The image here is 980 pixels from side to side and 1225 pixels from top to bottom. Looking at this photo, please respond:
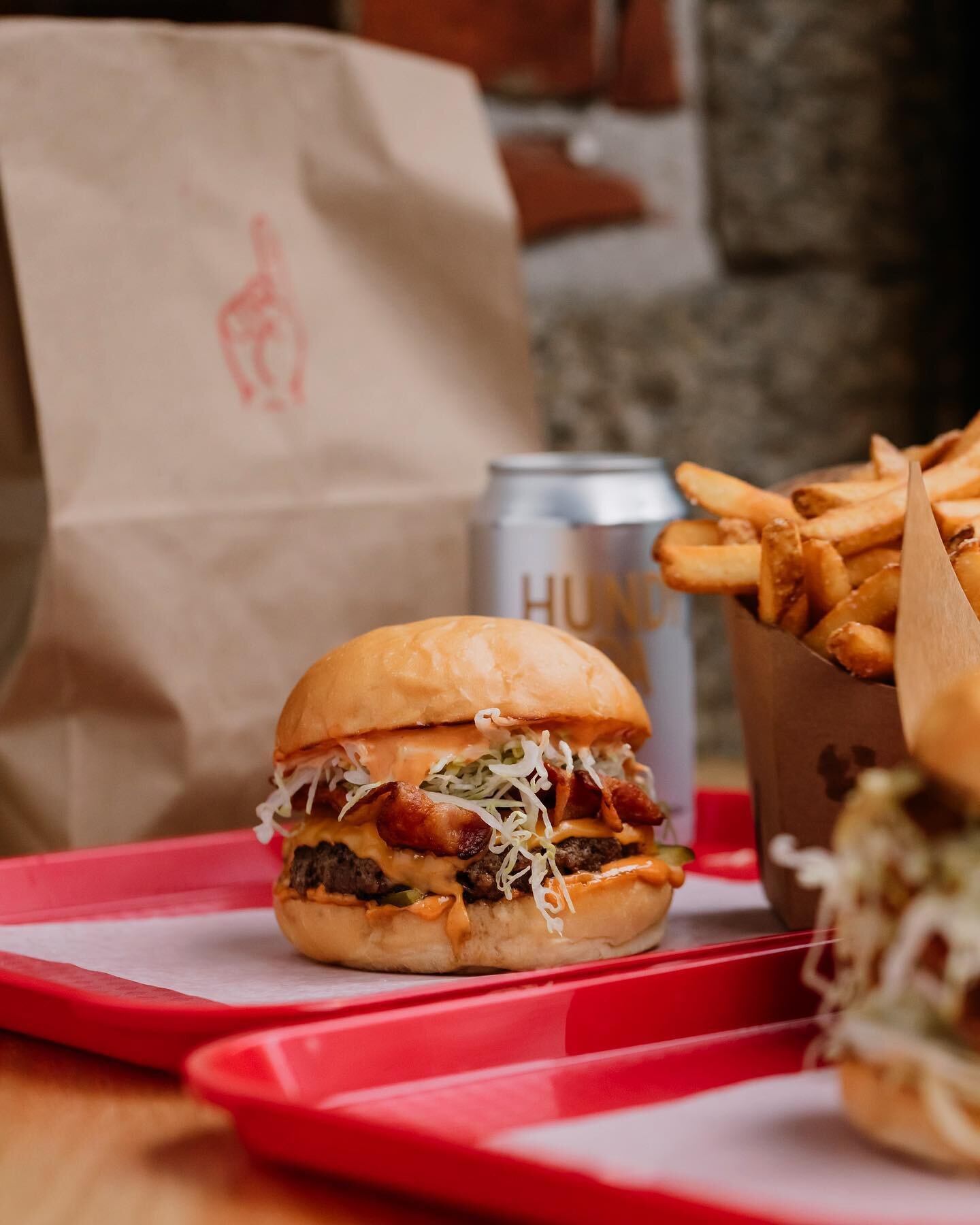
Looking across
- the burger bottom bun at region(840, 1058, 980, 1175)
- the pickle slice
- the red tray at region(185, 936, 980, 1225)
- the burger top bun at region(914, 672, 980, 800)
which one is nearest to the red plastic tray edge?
the red tray at region(185, 936, 980, 1225)

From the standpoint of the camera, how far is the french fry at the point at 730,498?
1.55 metres

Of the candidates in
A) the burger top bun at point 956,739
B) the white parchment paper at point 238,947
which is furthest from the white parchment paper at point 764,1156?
the white parchment paper at point 238,947

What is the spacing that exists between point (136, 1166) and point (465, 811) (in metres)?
0.49

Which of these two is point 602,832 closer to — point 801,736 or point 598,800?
point 598,800

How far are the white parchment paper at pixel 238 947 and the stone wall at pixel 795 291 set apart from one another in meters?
1.24

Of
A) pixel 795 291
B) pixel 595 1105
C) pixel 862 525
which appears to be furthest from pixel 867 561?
pixel 795 291

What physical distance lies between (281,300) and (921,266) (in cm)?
135

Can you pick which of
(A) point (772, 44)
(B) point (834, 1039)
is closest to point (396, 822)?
(B) point (834, 1039)

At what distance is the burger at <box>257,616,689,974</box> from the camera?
4.64ft

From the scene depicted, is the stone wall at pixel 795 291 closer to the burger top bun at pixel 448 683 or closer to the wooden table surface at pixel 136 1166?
the burger top bun at pixel 448 683

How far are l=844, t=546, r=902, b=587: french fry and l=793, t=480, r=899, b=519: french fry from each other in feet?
0.18

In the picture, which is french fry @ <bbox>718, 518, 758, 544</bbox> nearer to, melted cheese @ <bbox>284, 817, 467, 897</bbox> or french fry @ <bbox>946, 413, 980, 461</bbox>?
french fry @ <bbox>946, 413, 980, 461</bbox>

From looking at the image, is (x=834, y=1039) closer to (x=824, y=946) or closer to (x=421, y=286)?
(x=824, y=946)

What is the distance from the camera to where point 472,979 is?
1329 mm
